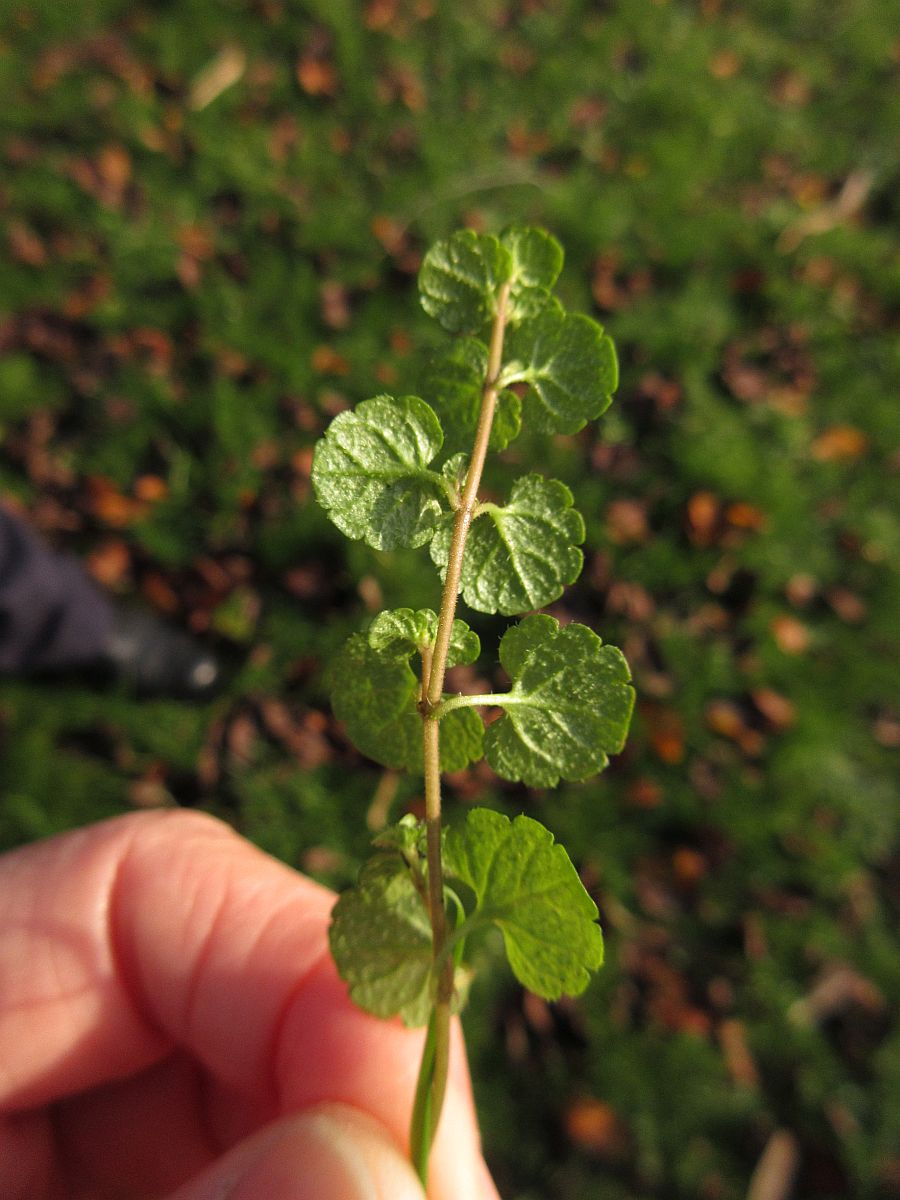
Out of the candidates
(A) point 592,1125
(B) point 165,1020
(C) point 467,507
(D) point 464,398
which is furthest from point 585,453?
(C) point 467,507


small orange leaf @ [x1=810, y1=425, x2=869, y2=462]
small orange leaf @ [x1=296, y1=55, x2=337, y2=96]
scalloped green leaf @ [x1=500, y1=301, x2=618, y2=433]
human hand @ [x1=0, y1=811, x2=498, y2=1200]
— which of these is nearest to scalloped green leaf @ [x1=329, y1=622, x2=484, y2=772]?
scalloped green leaf @ [x1=500, y1=301, x2=618, y2=433]

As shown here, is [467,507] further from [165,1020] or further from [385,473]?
[165,1020]

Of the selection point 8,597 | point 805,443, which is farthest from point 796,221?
point 8,597

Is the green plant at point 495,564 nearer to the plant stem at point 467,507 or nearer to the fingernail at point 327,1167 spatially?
the plant stem at point 467,507

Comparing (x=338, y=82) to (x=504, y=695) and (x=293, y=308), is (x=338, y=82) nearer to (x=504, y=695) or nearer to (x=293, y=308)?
(x=293, y=308)

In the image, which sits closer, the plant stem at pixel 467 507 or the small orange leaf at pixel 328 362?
the plant stem at pixel 467 507

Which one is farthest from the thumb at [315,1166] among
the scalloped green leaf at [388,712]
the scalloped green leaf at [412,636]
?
the scalloped green leaf at [412,636]

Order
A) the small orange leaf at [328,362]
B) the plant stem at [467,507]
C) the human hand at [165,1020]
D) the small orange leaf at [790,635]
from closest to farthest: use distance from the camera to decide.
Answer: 1. the plant stem at [467,507]
2. the human hand at [165,1020]
3. the small orange leaf at [790,635]
4. the small orange leaf at [328,362]
